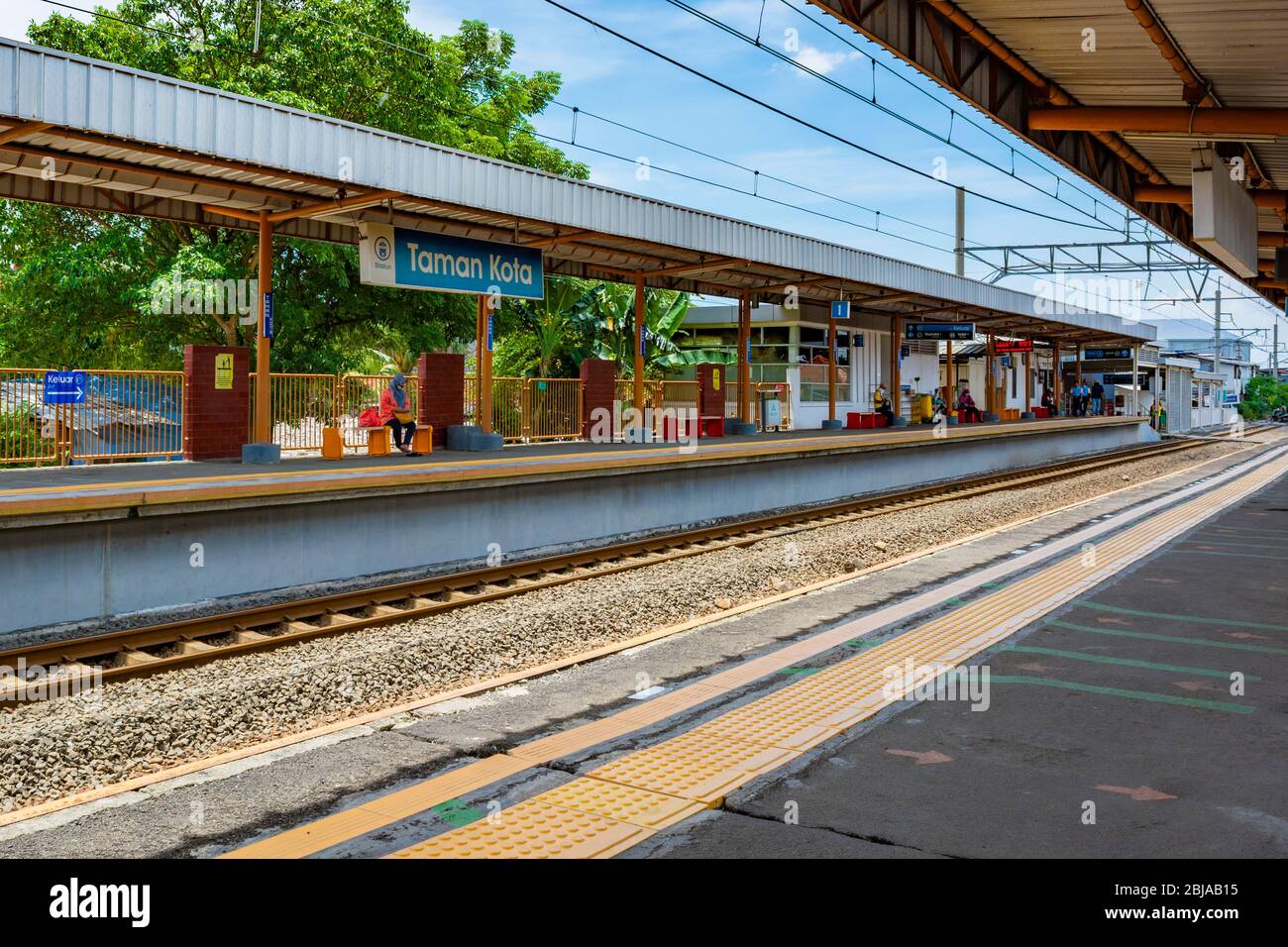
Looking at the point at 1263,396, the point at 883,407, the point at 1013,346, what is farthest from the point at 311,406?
the point at 1263,396

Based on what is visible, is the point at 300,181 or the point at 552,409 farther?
the point at 552,409

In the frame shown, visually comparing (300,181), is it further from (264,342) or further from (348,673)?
(348,673)

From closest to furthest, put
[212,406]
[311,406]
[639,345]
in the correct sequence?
1. [212,406]
2. [311,406]
3. [639,345]

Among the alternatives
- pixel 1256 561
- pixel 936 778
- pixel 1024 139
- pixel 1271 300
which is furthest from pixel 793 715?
pixel 1271 300

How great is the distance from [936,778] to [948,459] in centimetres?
2468

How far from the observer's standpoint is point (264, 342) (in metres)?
14.5

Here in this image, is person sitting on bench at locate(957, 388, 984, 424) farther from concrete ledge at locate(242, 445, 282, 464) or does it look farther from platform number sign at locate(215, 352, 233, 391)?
concrete ledge at locate(242, 445, 282, 464)

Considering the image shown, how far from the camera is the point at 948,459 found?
2878 cm

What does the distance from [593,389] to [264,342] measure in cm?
885

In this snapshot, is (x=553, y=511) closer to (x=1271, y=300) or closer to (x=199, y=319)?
(x=199, y=319)

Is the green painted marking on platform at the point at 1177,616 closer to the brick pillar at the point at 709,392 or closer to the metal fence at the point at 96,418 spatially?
the metal fence at the point at 96,418

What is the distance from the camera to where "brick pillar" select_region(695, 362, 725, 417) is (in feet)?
85.3

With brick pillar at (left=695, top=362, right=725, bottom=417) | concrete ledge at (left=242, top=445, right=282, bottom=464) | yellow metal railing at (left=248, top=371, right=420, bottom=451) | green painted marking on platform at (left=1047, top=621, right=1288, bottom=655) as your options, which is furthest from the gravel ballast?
brick pillar at (left=695, top=362, right=725, bottom=417)

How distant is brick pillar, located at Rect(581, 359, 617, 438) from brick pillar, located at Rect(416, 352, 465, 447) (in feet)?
12.9
